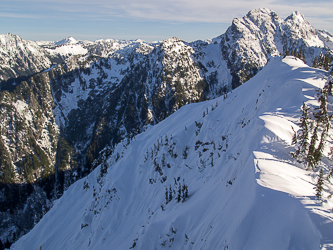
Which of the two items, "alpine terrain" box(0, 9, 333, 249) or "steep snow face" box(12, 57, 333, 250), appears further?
"alpine terrain" box(0, 9, 333, 249)

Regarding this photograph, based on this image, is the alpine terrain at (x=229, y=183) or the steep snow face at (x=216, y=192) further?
the alpine terrain at (x=229, y=183)

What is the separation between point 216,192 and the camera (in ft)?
66.2

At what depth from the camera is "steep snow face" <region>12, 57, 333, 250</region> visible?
11273 millimetres

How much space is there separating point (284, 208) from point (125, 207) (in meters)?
34.6

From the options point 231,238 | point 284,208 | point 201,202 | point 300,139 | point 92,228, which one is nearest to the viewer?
point 284,208

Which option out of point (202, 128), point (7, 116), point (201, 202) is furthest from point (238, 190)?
point (7, 116)

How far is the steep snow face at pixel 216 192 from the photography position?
11273mm

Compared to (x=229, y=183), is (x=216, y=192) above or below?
below

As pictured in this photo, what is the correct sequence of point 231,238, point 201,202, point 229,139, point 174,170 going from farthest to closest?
point 174,170 < point 229,139 < point 201,202 < point 231,238

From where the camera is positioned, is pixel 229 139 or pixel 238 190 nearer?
pixel 238 190

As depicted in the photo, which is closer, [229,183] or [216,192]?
[229,183]

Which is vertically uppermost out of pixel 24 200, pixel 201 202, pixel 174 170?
pixel 201 202

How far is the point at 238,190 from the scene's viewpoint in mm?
15797

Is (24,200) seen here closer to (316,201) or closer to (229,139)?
(229,139)
